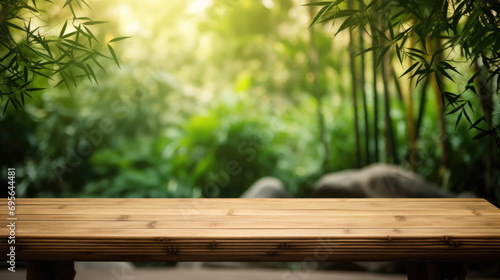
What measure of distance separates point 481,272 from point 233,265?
1.39 meters

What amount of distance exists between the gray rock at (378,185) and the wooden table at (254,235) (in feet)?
4.02

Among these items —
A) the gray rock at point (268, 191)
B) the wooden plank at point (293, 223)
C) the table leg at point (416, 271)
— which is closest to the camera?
the wooden plank at point (293, 223)

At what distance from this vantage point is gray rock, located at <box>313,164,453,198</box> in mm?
2670

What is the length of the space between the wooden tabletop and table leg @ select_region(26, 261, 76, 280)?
0.12 metres

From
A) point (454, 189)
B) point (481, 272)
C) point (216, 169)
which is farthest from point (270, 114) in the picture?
point (481, 272)

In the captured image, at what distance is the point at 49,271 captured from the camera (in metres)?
1.38

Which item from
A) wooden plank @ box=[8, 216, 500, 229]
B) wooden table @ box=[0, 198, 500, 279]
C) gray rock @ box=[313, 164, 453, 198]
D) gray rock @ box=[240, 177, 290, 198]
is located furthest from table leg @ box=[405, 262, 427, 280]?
gray rock @ box=[240, 177, 290, 198]

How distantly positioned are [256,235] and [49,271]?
0.68 metres

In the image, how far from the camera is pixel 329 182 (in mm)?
2816

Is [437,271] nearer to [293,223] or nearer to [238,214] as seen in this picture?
[293,223]

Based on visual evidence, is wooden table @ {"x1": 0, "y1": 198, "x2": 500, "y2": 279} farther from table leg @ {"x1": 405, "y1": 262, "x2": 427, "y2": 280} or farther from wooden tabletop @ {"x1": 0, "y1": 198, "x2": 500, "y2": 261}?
table leg @ {"x1": 405, "y1": 262, "x2": 427, "y2": 280}

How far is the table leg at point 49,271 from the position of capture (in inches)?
52.5

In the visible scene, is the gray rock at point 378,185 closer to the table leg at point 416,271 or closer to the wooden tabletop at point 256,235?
the table leg at point 416,271

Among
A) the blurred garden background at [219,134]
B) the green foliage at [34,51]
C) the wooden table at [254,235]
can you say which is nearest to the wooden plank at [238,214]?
the wooden table at [254,235]
